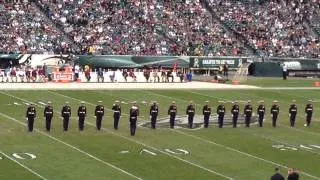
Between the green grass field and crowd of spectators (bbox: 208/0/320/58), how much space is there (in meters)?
28.2

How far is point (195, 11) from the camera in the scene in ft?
216

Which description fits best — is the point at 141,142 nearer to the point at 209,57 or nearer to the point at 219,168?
the point at 219,168

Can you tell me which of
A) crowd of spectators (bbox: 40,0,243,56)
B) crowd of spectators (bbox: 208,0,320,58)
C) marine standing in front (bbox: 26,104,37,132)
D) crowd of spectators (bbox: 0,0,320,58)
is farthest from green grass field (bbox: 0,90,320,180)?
crowd of spectators (bbox: 208,0,320,58)

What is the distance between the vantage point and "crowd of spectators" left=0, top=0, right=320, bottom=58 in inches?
2272

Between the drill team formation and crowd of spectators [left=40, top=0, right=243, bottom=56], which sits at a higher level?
crowd of spectators [left=40, top=0, right=243, bottom=56]

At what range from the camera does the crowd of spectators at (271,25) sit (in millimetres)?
66125

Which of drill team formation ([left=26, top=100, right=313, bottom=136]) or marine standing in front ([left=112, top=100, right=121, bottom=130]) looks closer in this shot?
drill team formation ([left=26, top=100, right=313, bottom=136])

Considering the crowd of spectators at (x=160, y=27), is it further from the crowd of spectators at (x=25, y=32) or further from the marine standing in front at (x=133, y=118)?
the marine standing in front at (x=133, y=118)

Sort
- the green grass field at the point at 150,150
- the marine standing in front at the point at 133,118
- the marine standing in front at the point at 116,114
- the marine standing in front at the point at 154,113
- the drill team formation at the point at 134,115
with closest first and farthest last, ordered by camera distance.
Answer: the green grass field at the point at 150,150, the marine standing in front at the point at 133,118, the drill team formation at the point at 134,115, the marine standing in front at the point at 116,114, the marine standing in front at the point at 154,113

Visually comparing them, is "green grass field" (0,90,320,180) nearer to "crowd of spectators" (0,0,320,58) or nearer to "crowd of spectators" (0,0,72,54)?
"crowd of spectators" (0,0,72,54)

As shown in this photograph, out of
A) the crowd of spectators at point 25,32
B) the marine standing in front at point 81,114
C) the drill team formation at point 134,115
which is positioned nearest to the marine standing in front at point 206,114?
the drill team formation at point 134,115

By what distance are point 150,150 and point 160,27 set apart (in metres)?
36.1

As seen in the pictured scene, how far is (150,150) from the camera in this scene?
2698 centimetres

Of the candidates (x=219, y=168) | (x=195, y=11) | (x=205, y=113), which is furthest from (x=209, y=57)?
(x=219, y=168)
